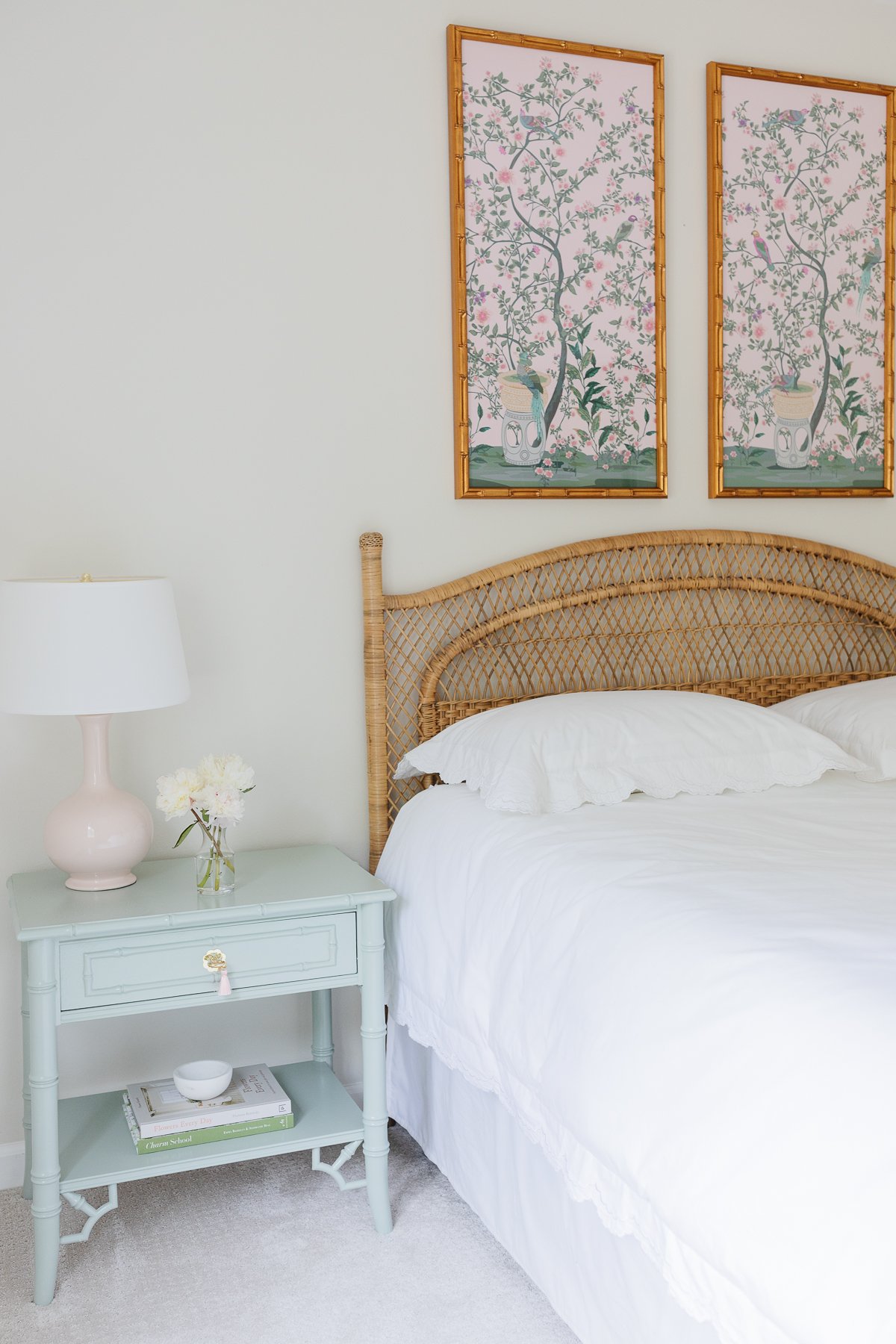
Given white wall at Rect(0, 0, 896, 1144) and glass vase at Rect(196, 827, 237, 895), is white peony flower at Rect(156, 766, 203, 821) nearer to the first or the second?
glass vase at Rect(196, 827, 237, 895)

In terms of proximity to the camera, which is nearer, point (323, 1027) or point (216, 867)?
point (216, 867)

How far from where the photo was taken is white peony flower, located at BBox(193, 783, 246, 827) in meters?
2.23

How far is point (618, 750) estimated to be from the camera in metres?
2.39

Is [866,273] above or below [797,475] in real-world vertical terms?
above

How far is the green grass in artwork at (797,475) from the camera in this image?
3.08m

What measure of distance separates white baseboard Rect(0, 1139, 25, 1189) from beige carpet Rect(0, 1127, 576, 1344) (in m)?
0.05

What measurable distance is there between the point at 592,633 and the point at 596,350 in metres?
0.69

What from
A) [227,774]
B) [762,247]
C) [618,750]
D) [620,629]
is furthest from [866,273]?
[227,774]

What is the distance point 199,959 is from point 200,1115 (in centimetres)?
32

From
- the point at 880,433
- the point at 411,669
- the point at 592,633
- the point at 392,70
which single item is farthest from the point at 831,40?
the point at 411,669

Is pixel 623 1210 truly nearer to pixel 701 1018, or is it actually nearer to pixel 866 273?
pixel 701 1018

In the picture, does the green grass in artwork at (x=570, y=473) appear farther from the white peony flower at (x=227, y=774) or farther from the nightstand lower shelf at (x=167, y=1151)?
the nightstand lower shelf at (x=167, y=1151)

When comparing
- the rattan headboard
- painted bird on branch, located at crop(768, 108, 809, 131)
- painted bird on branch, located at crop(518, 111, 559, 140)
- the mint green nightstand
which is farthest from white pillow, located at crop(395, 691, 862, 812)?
painted bird on branch, located at crop(768, 108, 809, 131)

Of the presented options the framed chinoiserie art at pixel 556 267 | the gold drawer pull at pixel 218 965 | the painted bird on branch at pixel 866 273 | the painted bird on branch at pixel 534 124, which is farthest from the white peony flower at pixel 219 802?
the painted bird on branch at pixel 866 273
